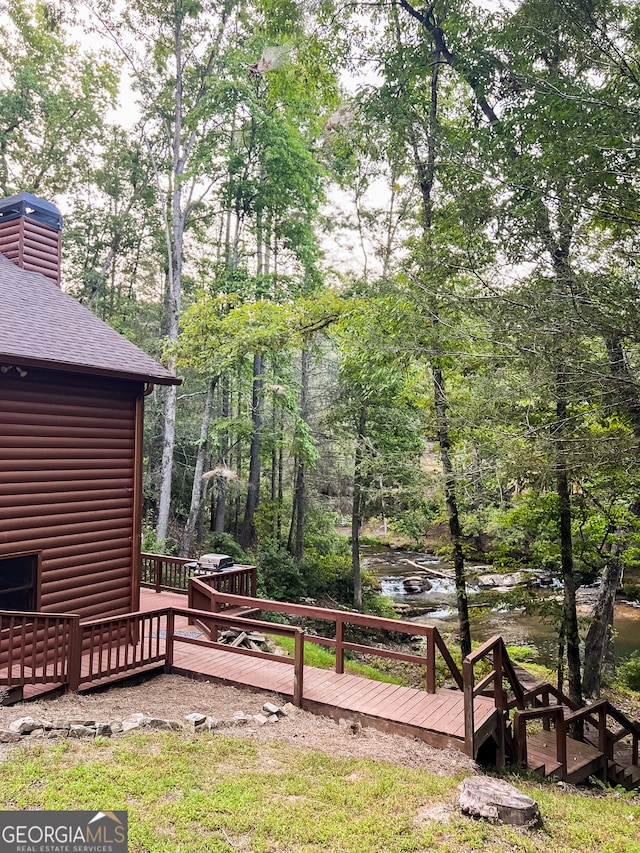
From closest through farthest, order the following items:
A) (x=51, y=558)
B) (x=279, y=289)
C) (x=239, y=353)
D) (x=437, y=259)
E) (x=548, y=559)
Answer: (x=437, y=259)
(x=51, y=558)
(x=548, y=559)
(x=239, y=353)
(x=279, y=289)

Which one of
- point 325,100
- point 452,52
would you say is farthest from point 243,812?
point 325,100

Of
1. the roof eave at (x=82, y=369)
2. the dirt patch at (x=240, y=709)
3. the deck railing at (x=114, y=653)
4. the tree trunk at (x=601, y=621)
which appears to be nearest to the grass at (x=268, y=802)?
the dirt patch at (x=240, y=709)

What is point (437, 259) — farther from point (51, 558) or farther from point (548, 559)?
point (51, 558)

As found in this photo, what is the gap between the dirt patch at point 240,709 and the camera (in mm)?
5125

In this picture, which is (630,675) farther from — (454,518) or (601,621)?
(454,518)

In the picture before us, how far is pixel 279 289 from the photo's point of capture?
15.5 m

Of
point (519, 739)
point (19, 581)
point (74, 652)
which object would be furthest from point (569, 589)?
point (19, 581)

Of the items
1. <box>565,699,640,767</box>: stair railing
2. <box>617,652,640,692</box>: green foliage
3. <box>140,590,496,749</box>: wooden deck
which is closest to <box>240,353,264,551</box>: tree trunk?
<box>140,590,496,749</box>: wooden deck

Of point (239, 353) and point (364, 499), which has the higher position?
point (239, 353)

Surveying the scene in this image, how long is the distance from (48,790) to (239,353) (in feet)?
31.5

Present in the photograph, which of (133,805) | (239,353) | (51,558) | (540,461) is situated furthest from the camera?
(239,353)

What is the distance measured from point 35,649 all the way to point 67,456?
2.56 meters

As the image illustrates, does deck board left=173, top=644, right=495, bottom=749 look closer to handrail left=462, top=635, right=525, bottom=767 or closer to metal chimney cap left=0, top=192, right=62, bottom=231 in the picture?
handrail left=462, top=635, right=525, bottom=767

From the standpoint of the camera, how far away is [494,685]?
5.94 metres
